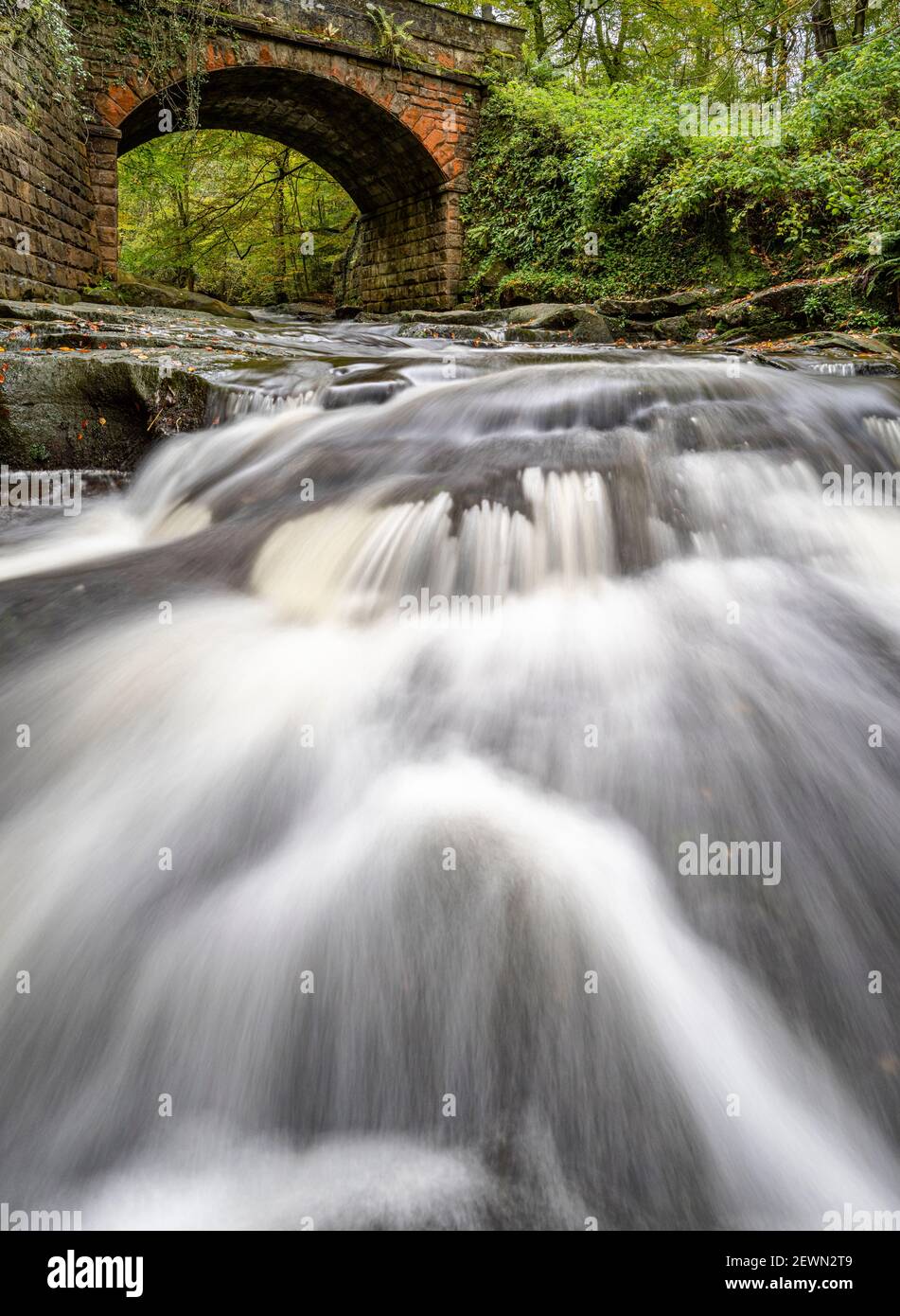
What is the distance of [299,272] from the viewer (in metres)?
21.8

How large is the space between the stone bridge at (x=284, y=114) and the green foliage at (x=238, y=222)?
420 centimetres

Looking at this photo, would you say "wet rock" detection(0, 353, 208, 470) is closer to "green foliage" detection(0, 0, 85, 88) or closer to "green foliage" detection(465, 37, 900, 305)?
"green foliage" detection(0, 0, 85, 88)

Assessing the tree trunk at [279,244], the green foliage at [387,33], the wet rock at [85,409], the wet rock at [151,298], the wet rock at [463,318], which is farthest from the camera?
the tree trunk at [279,244]

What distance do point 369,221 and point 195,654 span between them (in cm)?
1690

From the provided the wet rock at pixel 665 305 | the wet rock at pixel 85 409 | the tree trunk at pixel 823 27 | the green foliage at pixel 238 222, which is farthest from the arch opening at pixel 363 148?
the wet rock at pixel 85 409

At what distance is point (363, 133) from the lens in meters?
14.4

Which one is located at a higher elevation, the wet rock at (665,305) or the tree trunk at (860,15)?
the tree trunk at (860,15)

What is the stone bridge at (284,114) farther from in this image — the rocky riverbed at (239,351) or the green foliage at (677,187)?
the rocky riverbed at (239,351)

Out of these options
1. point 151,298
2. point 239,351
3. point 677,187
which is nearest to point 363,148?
point 151,298

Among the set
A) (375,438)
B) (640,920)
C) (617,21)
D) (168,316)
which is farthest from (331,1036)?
(617,21)

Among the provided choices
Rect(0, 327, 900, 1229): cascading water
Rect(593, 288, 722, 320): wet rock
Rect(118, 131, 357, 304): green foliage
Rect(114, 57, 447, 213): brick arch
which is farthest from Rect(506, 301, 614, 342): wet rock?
Rect(118, 131, 357, 304): green foliage

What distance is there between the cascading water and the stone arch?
37.2ft

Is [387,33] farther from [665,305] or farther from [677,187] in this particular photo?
[665,305]

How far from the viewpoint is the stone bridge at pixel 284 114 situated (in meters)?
9.85
